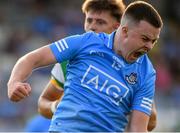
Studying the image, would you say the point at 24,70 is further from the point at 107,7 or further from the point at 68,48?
the point at 107,7

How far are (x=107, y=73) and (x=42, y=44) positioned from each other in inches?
343

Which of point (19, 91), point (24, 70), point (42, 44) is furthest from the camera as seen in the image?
point (42, 44)

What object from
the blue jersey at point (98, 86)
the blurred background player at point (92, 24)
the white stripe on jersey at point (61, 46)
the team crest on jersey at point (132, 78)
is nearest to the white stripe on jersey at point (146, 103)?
the blue jersey at point (98, 86)

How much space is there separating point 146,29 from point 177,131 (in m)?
6.35

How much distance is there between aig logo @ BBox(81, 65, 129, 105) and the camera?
192 inches

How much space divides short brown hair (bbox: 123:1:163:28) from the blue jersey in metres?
0.21

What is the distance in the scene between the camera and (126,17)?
16.6ft

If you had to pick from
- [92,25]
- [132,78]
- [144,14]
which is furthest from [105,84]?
[92,25]

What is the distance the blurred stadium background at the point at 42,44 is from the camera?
12.2 metres

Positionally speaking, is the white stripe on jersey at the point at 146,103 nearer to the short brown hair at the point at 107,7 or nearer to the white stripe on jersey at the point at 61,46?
the white stripe on jersey at the point at 61,46

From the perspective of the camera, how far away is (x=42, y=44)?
44.6ft

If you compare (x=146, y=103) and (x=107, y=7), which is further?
(x=107, y=7)

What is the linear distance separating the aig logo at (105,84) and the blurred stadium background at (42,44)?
21.6 feet

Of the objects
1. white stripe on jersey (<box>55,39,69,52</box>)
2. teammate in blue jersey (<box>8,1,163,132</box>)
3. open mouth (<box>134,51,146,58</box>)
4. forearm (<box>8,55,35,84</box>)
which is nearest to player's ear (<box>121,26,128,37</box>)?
teammate in blue jersey (<box>8,1,163,132</box>)
